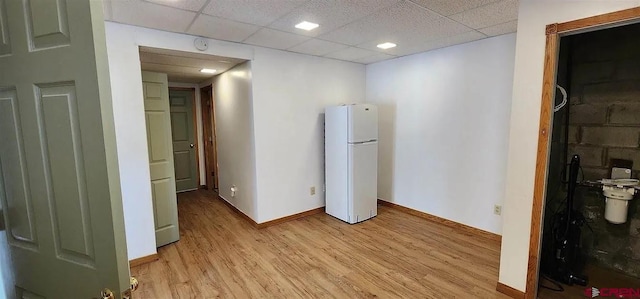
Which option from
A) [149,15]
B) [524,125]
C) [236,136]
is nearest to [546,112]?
[524,125]

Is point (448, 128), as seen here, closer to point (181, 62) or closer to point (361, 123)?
point (361, 123)

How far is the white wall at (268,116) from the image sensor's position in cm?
255

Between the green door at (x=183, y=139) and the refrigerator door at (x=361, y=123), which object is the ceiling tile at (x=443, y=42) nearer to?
the refrigerator door at (x=361, y=123)

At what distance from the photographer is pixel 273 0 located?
2027 mm

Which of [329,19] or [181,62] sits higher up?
[329,19]

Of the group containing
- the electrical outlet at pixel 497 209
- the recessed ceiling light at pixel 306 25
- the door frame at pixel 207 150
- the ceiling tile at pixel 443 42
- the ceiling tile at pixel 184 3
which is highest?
the ceiling tile at pixel 443 42

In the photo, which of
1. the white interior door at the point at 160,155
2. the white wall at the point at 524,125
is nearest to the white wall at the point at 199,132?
the white interior door at the point at 160,155

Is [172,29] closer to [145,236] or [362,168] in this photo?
[145,236]

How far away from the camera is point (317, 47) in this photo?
133 inches

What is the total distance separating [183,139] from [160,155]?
2413 millimetres

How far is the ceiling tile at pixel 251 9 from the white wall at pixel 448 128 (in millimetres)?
2206

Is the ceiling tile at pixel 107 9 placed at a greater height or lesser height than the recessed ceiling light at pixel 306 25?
lesser

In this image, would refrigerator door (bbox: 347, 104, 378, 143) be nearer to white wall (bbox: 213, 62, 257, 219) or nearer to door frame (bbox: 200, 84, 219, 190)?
white wall (bbox: 213, 62, 257, 219)

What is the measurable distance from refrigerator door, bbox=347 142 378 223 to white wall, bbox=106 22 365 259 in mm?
617
